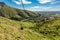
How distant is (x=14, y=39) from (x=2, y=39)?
18.4 feet

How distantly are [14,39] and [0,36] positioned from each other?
519 centimetres

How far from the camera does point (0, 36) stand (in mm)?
35281

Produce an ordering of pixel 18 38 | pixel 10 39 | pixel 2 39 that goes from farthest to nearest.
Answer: pixel 18 38, pixel 10 39, pixel 2 39

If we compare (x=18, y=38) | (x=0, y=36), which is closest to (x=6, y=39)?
(x=0, y=36)

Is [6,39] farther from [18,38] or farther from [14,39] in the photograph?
[18,38]

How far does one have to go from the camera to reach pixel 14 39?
39.5m

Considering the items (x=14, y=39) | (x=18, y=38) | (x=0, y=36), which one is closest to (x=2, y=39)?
(x=0, y=36)

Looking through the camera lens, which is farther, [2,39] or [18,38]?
[18,38]

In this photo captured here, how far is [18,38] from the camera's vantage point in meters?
41.9

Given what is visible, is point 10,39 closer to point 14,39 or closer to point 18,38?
point 14,39

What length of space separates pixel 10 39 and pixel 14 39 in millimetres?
2158

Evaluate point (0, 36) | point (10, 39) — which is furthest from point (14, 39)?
point (0, 36)

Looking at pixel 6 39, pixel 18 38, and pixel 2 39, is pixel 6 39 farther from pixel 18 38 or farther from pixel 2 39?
pixel 18 38

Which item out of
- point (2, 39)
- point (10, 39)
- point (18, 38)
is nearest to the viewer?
point (2, 39)
